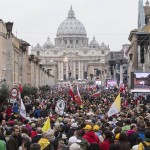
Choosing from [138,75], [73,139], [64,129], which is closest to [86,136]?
[73,139]

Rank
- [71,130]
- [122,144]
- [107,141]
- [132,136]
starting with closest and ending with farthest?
[122,144] < [107,141] < [132,136] < [71,130]

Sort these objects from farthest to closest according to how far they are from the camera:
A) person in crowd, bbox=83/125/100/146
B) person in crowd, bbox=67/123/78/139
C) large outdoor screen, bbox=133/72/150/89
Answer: large outdoor screen, bbox=133/72/150/89
person in crowd, bbox=67/123/78/139
person in crowd, bbox=83/125/100/146

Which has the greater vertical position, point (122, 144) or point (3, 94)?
point (3, 94)

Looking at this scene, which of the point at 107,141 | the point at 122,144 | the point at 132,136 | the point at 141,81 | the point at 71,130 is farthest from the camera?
the point at 141,81

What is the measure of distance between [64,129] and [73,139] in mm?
3899

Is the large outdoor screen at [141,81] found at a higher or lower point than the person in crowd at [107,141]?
higher

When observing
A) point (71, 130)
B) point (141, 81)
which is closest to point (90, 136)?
point (71, 130)

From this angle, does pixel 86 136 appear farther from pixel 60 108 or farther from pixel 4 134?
pixel 60 108

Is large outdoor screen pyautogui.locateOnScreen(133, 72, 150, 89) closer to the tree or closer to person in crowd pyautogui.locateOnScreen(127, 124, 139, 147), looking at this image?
the tree

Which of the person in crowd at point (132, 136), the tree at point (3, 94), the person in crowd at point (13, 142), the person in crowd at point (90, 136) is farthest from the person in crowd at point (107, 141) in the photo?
the tree at point (3, 94)

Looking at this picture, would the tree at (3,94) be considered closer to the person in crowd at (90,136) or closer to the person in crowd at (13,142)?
the person in crowd at (13,142)

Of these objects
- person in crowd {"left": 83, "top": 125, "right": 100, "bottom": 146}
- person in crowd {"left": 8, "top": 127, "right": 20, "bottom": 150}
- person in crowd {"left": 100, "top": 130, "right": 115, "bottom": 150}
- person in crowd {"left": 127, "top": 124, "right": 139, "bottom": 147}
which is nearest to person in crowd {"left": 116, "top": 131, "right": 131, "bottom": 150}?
person in crowd {"left": 100, "top": 130, "right": 115, "bottom": 150}

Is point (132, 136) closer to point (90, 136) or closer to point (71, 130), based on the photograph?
point (90, 136)

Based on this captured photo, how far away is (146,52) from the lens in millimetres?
65375
